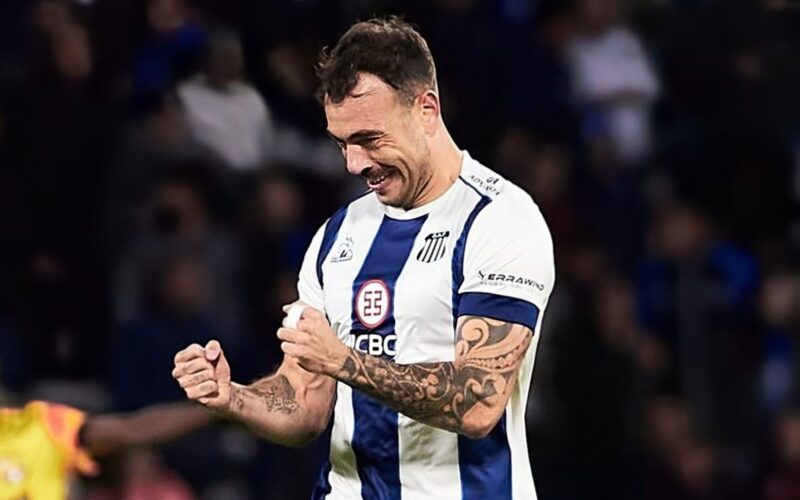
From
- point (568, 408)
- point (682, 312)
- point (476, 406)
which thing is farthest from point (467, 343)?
point (682, 312)

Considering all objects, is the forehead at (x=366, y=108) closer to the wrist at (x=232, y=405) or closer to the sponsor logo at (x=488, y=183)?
the sponsor logo at (x=488, y=183)

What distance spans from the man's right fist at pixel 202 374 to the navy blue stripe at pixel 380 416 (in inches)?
14.5

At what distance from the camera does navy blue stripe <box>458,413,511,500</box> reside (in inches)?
149

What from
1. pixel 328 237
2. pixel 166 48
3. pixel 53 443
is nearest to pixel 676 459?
Answer: pixel 166 48

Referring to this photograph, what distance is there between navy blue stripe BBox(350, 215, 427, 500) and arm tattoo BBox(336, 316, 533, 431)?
26 cm

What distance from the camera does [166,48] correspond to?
8.02m

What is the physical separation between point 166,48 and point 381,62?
4.43m

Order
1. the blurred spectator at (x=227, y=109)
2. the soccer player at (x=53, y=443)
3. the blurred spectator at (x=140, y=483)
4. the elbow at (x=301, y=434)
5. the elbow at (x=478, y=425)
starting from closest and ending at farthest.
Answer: the elbow at (x=478, y=425), the elbow at (x=301, y=434), the soccer player at (x=53, y=443), the blurred spectator at (x=140, y=483), the blurred spectator at (x=227, y=109)

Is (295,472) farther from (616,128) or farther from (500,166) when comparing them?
(616,128)

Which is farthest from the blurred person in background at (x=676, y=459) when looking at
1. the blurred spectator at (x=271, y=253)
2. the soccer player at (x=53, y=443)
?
the soccer player at (x=53, y=443)

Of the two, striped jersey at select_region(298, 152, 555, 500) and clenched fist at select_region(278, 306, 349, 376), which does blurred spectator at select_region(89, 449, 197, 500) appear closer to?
striped jersey at select_region(298, 152, 555, 500)

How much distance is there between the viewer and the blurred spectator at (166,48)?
7961 mm

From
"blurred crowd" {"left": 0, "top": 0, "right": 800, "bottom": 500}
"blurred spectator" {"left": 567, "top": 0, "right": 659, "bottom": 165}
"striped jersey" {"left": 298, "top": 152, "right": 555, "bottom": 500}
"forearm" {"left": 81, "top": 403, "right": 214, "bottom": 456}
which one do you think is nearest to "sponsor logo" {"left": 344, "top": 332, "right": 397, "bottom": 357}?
"striped jersey" {"left": 298, "top": 152, "right": 555, "bottom": 500}

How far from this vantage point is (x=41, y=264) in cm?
773
